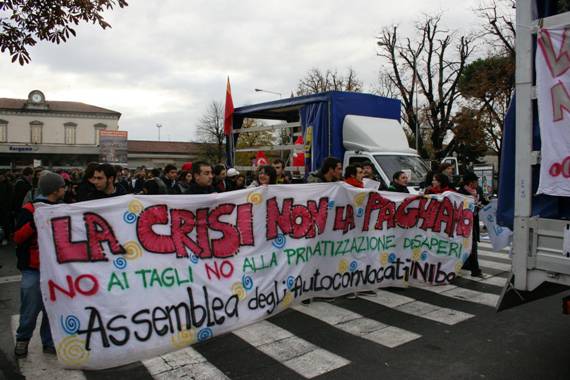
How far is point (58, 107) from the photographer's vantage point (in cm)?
8056

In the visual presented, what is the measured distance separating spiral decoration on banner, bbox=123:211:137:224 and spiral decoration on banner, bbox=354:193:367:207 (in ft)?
9.94

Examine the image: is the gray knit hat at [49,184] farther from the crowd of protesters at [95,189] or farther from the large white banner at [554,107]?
the large white banner at [554,107]

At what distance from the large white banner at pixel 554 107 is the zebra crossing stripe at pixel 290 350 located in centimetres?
230

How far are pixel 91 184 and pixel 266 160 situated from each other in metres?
7.90

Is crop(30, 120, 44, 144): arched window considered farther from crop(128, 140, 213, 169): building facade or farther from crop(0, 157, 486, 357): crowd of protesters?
crop(0, 157, 486, 357): crowd of protesters

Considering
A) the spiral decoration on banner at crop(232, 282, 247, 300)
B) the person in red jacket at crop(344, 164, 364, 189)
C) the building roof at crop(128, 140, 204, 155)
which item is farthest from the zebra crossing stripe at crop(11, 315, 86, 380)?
the building roof at crop(128, 140, 204, 155)

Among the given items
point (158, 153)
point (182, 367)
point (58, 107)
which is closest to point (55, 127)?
point (58, 107)

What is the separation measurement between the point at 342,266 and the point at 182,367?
2.63 metres

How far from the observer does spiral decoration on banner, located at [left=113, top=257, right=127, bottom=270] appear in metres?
4.18

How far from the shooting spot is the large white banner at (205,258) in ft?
13.0

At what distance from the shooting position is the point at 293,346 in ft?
15.3

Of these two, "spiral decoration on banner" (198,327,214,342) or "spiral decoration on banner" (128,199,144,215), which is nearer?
"spiral decoration on banner" (128,199,144,215)

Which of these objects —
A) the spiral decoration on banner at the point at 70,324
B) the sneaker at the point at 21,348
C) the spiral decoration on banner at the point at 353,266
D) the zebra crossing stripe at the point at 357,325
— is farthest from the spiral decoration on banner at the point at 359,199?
the sneaker at the point at 21,348

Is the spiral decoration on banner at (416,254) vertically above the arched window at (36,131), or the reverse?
the arched window at (36,131)
